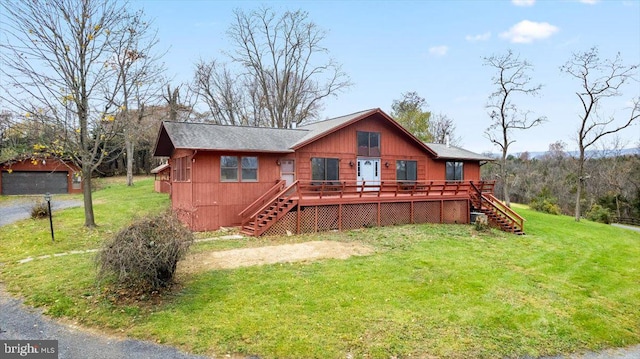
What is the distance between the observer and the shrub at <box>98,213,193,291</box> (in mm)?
6293

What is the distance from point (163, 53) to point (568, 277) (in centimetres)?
1550

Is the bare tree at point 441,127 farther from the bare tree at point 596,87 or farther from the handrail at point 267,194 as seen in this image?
the handrail at point 267,194

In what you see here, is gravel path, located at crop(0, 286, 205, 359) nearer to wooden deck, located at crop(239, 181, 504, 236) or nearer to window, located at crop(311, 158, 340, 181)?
wooden deck, located at crop(239, 181, 504, 236)

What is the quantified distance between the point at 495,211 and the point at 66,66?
18.1 metres

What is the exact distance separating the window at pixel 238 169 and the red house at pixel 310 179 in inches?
1.5

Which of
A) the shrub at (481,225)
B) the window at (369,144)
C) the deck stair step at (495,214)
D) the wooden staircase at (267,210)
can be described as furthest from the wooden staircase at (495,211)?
the wooden staircase at (267,210)

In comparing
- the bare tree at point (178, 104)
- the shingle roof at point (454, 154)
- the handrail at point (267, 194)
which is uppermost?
the bare tree at point (178, 104)

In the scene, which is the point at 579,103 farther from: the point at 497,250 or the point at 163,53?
the point at 163,53

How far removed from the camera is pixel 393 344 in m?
5.54

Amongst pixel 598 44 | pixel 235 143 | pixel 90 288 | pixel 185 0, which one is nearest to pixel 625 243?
pixel 598 44

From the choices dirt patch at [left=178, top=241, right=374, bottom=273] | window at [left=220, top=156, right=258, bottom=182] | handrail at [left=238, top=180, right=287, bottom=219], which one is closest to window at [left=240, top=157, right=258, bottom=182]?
window at [left=220, top=156, right=258, bottom=182]

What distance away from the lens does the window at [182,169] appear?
47.7 feet

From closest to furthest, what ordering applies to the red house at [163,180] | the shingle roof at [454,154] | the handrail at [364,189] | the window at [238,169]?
1. the window at [238,169]
2. the handrail at [364,189]
3. the shingle roof at [454,154]
4. the red house at [163,180]

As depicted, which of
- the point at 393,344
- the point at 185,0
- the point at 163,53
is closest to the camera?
the point at 393,344
